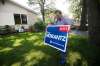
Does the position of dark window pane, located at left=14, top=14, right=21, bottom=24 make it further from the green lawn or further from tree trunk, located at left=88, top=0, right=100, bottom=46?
tree trunk, located at left=88, top=0, right=100, bottom=46

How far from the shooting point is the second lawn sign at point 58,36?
14.6 ft

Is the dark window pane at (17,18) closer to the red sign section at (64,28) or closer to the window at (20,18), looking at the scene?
the window at (20,18)

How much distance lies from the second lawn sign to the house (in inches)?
531

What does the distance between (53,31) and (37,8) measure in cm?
2615

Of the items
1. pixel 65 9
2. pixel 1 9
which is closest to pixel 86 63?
pixel 1 9

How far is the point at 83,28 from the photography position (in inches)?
793

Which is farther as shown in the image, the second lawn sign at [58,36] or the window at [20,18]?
the window at [20,18]

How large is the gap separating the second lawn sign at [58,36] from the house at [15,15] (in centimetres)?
1348

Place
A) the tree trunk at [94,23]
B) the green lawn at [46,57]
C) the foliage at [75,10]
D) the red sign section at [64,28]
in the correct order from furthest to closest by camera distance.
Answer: the foliage at [75,10] < the tree trunk at [94,23] < the green lawn at [46,57] < the red sign section at [64,28]

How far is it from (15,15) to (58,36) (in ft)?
51.3

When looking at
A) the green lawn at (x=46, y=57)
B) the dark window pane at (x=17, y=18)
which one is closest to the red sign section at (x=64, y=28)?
the green lawn at (x=46, y=57)

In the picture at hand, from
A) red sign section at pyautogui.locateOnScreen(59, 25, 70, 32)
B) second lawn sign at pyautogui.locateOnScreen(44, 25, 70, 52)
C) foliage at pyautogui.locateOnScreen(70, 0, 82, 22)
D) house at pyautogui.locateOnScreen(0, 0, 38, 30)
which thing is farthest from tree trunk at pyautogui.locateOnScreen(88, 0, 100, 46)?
foliage at pyautogui.locateOnScreen(70, 0, 82, 22)

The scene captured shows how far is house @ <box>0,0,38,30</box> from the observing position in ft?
59.3

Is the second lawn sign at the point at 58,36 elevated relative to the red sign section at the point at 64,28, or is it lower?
lower
